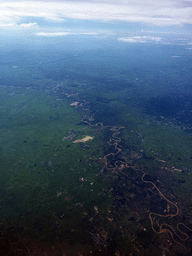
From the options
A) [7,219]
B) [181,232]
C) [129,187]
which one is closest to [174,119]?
[129,187]

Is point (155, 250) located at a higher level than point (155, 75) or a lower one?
lower

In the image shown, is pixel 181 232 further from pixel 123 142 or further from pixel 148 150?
pixel 123 142

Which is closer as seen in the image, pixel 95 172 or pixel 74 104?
pixel 95 172

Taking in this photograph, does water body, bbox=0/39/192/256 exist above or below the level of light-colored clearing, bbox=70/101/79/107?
below

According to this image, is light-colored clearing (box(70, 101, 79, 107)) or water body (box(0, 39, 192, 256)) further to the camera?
light-colored clearing (box(70, 101, 79, 107))

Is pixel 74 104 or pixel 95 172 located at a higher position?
pixel 74 104

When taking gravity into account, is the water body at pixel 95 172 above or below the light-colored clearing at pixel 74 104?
below

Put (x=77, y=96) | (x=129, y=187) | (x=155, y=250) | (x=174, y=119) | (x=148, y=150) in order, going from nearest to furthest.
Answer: (x=155, y=250), (x=129, y=187), (x=148, y=150), (x=174, y=119), (x=77, y=96)

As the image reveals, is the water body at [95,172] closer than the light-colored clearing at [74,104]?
Yes
